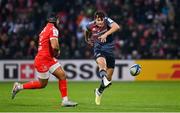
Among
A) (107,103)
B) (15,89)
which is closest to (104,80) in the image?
(107,103)

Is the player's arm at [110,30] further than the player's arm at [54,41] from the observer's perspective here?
Yes

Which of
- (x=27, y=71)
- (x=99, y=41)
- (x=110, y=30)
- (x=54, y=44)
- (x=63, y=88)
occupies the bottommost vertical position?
(x=27, y=71)

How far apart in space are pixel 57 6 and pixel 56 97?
10.8 meters

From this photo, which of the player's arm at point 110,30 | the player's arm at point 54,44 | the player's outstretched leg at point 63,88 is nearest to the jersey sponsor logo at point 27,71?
the player's arm at point 110,30

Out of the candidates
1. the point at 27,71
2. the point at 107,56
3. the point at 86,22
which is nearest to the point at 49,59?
the point at 107,56

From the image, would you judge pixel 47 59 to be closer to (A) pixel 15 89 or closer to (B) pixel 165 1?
(A) pixel 15 89

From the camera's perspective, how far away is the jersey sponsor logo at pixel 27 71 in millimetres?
24766

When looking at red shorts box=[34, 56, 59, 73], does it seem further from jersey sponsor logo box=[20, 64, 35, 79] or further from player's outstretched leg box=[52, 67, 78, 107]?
jersey sponsor logo box=[20, 64, 35, 79]

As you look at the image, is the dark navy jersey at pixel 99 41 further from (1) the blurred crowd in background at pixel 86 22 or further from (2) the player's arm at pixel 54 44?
(1) the blurred crowd in background at pixel 86 22

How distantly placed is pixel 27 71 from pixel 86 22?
342 centimetres

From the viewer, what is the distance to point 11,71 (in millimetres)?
24766

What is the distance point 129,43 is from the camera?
25.9 meters

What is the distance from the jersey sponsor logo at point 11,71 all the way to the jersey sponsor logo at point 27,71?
0.24 meters

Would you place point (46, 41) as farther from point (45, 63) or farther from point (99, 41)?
point (99, 41)
